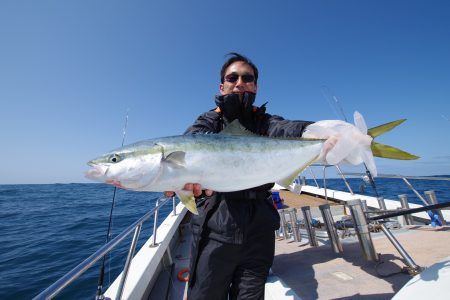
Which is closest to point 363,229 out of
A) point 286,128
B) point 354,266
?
point 354,266

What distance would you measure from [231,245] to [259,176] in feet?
2.68

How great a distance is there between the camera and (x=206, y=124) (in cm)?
328

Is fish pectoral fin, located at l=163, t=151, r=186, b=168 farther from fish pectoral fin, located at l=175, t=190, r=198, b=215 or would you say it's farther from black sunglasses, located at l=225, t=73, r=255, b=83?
black sunglasses, located at l=225, t=73, r=255, b=83

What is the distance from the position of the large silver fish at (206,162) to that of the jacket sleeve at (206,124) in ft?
1.22

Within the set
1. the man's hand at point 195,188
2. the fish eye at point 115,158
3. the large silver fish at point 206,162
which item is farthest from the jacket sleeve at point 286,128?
the fish eye at point 115,158

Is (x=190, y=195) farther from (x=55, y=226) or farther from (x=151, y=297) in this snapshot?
(x=55, y=226)

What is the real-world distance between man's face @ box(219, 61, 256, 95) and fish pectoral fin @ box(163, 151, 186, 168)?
1.33m

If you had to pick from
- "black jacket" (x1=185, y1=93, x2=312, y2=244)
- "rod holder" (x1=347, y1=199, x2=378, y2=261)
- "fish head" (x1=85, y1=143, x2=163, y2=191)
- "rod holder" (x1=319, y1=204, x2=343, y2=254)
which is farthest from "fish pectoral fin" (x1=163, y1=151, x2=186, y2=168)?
"rod holder" (x1=319, y1=204, x2=343, y2=254)

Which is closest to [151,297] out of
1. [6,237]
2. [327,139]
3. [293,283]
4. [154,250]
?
[154,250]

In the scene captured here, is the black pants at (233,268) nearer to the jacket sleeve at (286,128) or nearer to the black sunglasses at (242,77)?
the jacket sleeve at (286,128)

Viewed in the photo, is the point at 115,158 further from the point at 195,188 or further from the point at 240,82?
the point at 240,82

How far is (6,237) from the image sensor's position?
13.0 m

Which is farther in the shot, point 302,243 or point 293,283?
point 302,243

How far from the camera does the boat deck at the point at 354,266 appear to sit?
11.8 feet
